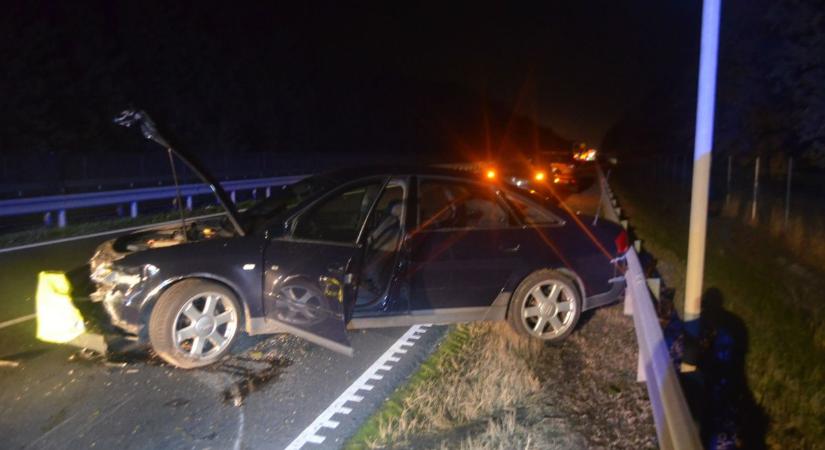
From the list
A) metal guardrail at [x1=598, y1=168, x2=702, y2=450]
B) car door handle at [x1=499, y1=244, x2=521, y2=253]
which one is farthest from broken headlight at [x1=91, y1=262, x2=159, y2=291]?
metal guardrail at [x1=598, y1=168, x2=702, y2=450]

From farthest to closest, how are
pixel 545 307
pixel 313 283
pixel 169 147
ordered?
pixel 545 307, pixel 313 283, pixel 169 147

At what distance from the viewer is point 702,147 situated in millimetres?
5887

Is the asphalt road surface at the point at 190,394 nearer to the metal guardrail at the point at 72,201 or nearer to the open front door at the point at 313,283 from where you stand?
the open front door at the point at 313,283

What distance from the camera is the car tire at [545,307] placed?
6664mm

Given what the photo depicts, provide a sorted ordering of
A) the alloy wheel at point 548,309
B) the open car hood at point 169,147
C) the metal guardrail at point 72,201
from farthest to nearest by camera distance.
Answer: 1. the metal guardrail at point 72,201
2. the alloy wheel at point 548,309
3. the open car hood at point 169,147

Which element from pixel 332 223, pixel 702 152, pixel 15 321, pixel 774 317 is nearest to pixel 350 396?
pixel 332 223

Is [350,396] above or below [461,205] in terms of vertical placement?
below

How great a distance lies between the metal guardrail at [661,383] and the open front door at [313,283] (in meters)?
2.15

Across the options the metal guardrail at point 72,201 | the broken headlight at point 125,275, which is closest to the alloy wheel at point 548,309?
the broken headlight at point 125,275

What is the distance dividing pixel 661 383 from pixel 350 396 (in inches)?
91.0

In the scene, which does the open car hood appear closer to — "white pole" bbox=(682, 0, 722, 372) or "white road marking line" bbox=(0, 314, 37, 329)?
"white road marking line" bbox=(0, 314, 37, 329)

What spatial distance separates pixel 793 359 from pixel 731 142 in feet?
77.1

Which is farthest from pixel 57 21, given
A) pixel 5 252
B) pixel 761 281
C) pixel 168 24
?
→ pixel 761 281

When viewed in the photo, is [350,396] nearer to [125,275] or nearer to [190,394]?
[190,394]
